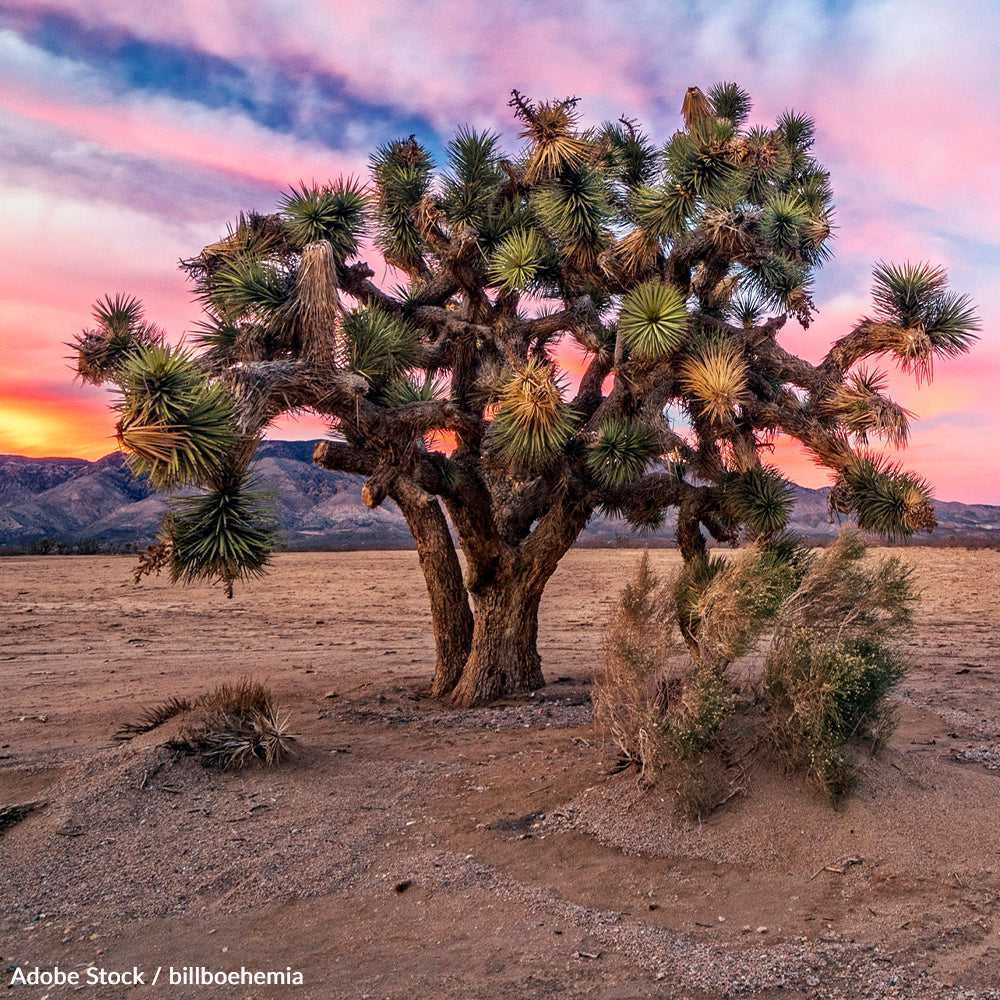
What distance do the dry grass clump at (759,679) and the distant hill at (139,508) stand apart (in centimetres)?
7772

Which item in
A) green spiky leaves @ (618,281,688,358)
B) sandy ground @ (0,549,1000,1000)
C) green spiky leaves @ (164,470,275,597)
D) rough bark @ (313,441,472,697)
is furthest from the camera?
rough bark @ (313,441,472,697)

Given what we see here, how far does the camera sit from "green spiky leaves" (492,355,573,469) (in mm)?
7078

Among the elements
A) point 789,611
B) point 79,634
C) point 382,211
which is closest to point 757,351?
point 789,611

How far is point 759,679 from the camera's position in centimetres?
582

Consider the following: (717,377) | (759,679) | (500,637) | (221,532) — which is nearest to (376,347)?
(221,532)

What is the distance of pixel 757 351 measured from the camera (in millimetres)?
8891

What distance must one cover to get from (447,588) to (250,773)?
382 cm

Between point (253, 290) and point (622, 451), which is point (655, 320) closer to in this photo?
point (622, 451)

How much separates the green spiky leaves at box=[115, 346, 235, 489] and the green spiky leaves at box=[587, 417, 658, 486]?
12.0 feet

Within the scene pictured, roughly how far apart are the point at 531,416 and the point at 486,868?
3732 mm

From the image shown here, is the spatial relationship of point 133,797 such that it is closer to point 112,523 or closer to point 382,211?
point 382,211

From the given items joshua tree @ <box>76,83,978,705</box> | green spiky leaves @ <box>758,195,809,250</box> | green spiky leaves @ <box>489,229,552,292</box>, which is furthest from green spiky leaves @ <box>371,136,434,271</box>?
green spiky leaves @ <box>758,195,809,250</box>

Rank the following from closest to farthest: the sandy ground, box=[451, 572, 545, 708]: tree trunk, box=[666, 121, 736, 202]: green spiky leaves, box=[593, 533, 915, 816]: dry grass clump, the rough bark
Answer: the sandy ground → box=[593, 533, 915, 816]: dry grass clump → box=[666, 121, 736, 202]: green spiky leaves → the rough bark → box=[451, 572, 545, 708]: tree trunk

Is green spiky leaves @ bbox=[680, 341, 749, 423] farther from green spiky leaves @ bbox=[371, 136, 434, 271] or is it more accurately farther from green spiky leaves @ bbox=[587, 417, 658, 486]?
green spiky leaves @ bbox=[371, 136, 434, 271]
